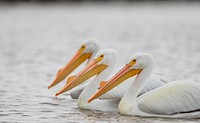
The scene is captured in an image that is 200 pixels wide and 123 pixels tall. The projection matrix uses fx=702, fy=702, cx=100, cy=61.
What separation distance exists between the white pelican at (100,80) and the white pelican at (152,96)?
29 cm

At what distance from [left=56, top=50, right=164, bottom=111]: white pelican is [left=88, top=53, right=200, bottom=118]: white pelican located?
291 mm

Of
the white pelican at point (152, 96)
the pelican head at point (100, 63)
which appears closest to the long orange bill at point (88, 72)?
the pelican head at point (100, 63)

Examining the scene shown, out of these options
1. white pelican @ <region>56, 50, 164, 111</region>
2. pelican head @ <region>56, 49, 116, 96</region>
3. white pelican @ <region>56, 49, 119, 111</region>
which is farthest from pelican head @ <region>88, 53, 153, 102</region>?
pelican head @ <region>56, 49, 116, 96</region>

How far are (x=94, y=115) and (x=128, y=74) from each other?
672 millimetres

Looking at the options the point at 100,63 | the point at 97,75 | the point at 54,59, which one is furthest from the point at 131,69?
the point at 54,59

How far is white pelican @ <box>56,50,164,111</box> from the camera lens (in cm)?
911

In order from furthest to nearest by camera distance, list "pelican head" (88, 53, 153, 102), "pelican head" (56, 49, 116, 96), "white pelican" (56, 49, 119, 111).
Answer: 1. "pelican head" (56, 49, 116, 96)
2. "white pelican" (56, 49, 119, 111)
3. "pelican head" (88, 53, 153, 102)

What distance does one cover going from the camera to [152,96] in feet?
27.6

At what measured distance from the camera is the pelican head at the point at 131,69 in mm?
8711

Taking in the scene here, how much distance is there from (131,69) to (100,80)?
2.73 feet

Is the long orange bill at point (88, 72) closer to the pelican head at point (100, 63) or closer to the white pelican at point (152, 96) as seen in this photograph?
the pelican head at point (100, 63)

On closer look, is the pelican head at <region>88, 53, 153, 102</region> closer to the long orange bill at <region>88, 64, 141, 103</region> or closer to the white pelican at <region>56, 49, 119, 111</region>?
the long orange bill at <region>88, 64, 141, 103</region>

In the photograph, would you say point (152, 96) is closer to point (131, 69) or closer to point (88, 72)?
point (131, 69)

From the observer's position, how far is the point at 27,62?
15703 mm
